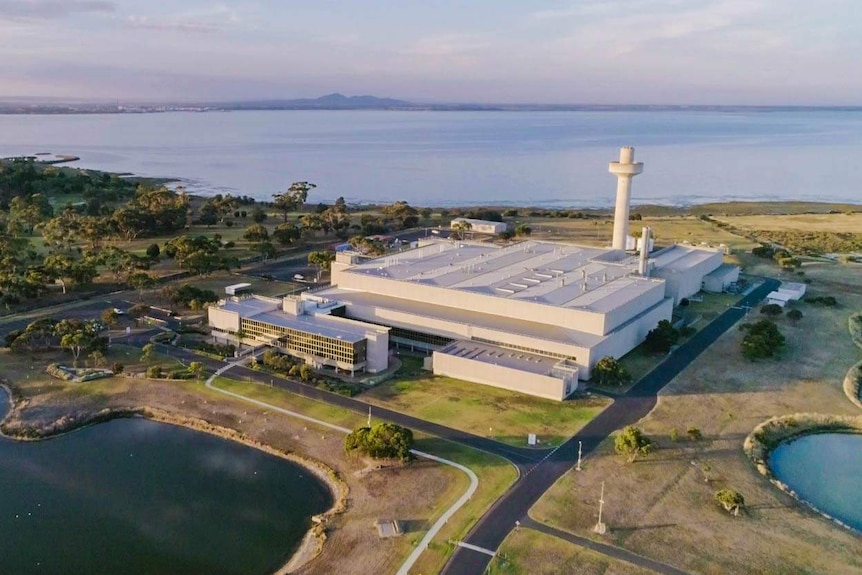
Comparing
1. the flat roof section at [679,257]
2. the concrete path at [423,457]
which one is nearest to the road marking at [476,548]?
the concrete path at [423,457]

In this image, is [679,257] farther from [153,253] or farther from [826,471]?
[153,253]

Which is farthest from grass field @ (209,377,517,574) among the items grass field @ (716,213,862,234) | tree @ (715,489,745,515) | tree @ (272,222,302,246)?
grass field @ (716,213,862,234)

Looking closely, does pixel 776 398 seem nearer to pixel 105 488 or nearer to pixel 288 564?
pixel 288 564

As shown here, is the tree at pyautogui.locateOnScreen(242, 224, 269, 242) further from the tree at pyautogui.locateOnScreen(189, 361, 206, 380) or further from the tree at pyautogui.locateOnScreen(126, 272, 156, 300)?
the tree at pyautogui.locateOnScreen(189, 361, 206, 380)

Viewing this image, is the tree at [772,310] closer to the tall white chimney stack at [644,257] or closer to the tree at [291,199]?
the tall white chimney stack at [644,257]

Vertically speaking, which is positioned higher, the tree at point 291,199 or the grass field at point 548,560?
the tree at point 291,199
